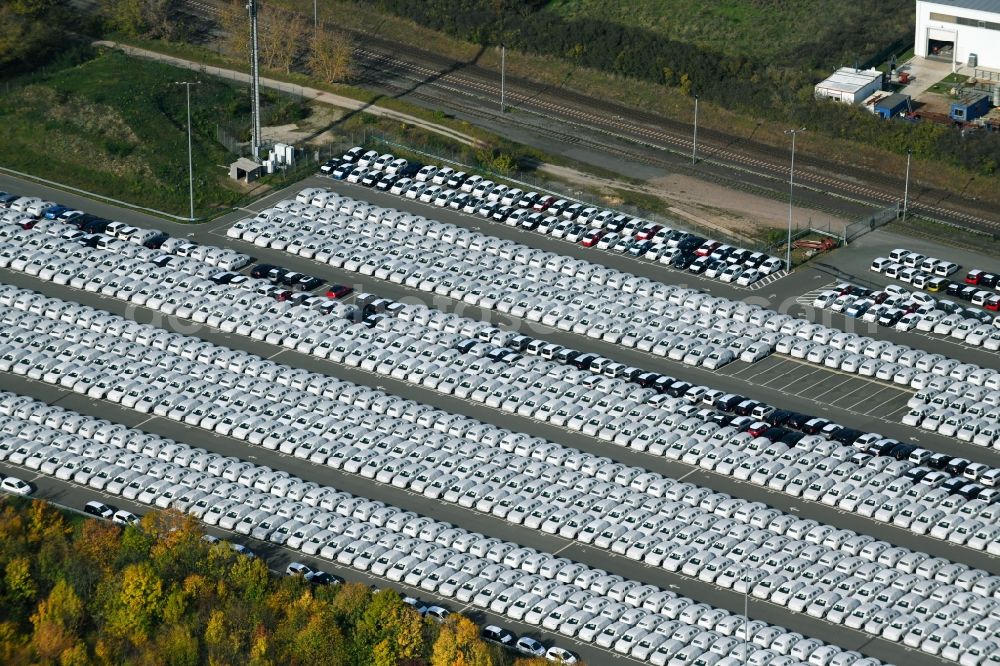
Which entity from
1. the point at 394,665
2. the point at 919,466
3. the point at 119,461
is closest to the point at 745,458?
the point at 919,466

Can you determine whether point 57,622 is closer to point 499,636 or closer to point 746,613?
point 499,636

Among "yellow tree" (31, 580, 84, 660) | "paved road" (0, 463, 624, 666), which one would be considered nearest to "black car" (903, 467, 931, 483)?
"paved road" (0, 463, 624, 666)

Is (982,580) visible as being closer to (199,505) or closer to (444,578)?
(444,578)

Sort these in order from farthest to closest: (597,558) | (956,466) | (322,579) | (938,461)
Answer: (938,461)
(956,466)
(597,558)
(322,579)

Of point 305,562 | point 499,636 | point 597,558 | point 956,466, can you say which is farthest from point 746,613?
point 305,562

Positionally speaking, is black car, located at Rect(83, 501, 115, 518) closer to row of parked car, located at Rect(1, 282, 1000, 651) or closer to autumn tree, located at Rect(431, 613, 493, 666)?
row of parked car, located at Rect(1, 282, 1000, 651)

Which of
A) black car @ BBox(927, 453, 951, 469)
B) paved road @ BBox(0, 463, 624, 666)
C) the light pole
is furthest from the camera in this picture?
black car @ BBox(927, 453, 951, 469)
